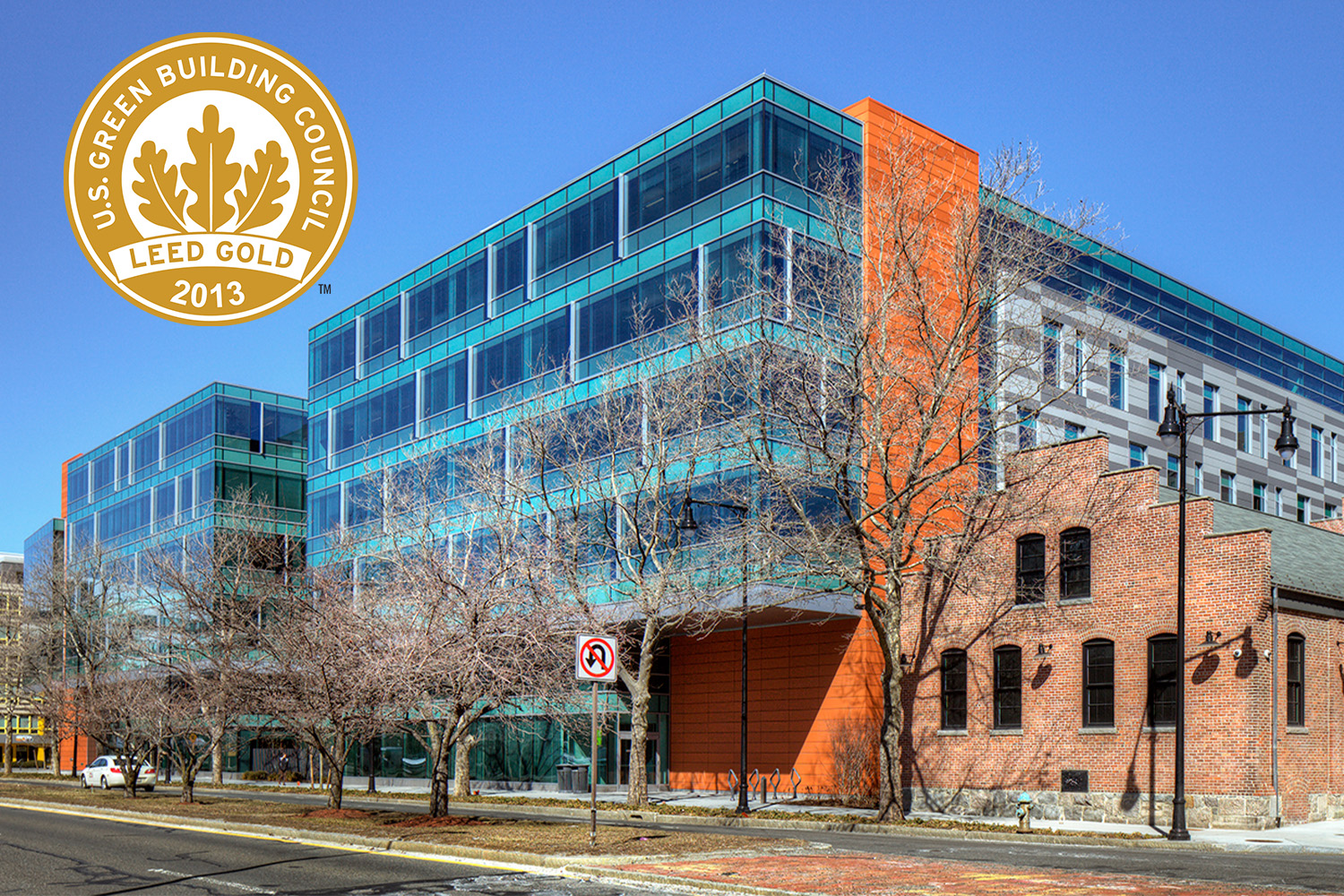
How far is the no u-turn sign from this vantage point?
18.4m

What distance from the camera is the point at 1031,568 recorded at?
110 feet

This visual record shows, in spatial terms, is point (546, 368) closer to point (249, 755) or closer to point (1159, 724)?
point (1159, 724)

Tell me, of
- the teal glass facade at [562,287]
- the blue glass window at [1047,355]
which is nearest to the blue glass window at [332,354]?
the teal glass facade at [562,287]

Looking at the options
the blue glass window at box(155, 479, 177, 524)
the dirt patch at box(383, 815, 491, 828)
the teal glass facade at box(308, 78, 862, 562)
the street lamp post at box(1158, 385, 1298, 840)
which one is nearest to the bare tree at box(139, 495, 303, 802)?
the teal glass facade at box(308, 78, 862, 562)

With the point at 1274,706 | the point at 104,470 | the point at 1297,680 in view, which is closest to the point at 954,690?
the point at 1297,680

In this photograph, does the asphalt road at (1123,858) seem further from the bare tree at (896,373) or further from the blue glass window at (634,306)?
the blue glass window at (634,306)

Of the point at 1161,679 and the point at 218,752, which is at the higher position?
the point at 1161,679

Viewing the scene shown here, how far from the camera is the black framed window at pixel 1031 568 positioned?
1299 inches

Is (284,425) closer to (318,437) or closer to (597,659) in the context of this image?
(318,437)

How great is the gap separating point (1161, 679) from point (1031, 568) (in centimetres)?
464

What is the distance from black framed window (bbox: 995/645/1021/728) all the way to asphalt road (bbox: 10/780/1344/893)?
803 centimetres

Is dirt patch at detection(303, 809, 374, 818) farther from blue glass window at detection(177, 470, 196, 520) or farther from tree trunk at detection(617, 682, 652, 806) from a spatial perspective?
blue glass window at detection(177, 470, 196, 520)

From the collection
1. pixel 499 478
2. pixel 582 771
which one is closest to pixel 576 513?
pixel 499 478

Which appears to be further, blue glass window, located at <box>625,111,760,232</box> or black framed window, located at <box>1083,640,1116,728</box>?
blue glass window, located at <box>625,111,760,232</box>
